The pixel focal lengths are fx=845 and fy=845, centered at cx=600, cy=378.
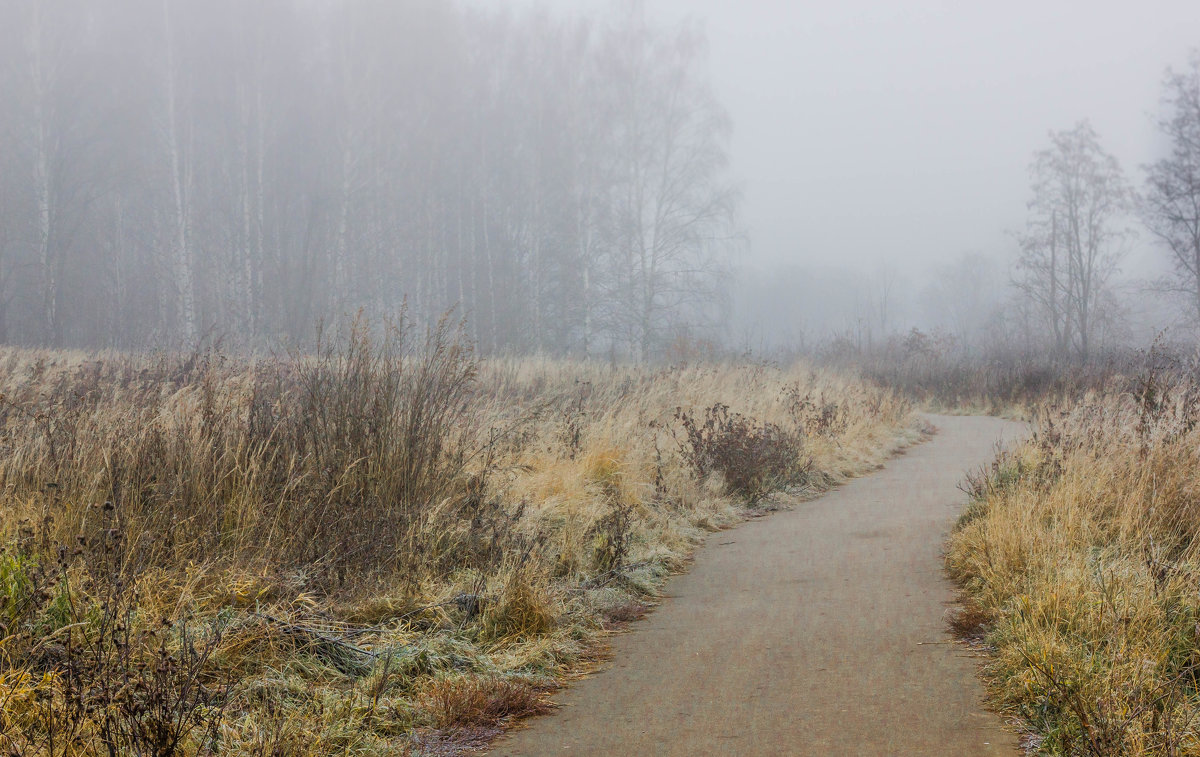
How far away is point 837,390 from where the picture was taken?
16.6 m

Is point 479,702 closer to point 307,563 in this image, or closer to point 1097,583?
point 307,563

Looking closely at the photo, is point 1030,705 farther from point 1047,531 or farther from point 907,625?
point 1047,531

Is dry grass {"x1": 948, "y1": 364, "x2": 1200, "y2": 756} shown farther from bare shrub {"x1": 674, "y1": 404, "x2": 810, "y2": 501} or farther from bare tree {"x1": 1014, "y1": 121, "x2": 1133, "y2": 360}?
bare tree {"x1": 1014, "y1": 121, "x2": 1133, "y2": 360}

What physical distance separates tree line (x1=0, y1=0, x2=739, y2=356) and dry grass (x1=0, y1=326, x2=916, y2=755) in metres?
18.8

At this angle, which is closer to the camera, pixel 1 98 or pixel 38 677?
pixel 38 677

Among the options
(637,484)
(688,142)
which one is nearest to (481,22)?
(688,142)

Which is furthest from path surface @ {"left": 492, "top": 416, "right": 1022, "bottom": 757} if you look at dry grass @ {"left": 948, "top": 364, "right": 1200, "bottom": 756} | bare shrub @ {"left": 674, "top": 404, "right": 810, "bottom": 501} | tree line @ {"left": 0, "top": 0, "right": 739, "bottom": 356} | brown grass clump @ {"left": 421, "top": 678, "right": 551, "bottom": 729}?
tree line @ {"left": 0, "top": 0, "right": 739, "bottom": 356}

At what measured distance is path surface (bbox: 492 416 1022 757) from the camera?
3.20 metres

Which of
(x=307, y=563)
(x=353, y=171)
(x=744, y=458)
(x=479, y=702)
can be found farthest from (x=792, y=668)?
(x=353, y=171)

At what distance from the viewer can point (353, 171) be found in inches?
1101

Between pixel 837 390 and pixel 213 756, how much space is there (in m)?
15.2

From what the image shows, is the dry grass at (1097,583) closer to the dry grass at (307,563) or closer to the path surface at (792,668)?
the path surface at (792,668)

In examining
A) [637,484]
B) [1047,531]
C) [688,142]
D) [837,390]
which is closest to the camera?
[1047,531]

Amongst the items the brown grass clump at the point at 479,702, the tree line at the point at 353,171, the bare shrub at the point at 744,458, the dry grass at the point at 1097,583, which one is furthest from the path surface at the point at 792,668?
the tree line at the point at 353,171
